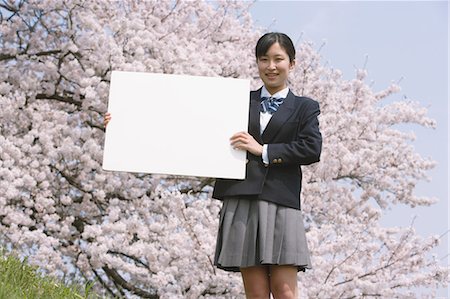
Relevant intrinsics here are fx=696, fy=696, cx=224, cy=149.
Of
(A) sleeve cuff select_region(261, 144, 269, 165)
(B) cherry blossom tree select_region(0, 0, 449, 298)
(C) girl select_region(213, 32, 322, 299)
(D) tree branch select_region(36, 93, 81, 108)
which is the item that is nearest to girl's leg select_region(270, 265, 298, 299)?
(C) girl select_region(213, 32, 322, 299)

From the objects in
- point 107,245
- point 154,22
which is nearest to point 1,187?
point 107,245

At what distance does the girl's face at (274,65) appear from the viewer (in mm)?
3057

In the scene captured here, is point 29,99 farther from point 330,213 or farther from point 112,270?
point 330,213

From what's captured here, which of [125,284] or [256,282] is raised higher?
[256,282]

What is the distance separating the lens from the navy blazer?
9.76 ft

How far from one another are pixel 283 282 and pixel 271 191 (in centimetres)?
39

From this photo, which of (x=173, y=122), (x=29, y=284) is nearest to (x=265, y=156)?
(x=173, y=122)

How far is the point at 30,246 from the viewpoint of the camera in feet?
19.7

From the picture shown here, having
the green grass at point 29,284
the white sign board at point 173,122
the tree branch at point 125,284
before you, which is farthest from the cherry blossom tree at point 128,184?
the white sign board at point 173,122

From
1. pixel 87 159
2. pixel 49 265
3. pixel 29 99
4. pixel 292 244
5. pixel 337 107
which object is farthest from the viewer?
pixel 337 107

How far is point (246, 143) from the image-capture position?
3.03 metres

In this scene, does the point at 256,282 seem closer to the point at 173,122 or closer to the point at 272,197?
the point at 272,197

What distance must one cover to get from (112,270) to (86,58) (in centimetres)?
201

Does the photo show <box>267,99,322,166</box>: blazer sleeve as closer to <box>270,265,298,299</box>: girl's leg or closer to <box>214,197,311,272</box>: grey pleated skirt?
<box>214,197,311,272</box>: grey pleated skirt
